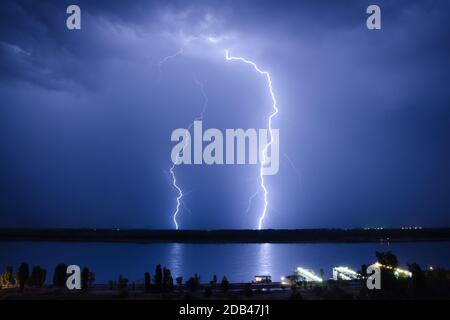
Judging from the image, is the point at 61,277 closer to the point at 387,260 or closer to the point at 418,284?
the point at 387,260

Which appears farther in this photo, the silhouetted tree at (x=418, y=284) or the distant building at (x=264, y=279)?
the distant building at (x=264, y=279)

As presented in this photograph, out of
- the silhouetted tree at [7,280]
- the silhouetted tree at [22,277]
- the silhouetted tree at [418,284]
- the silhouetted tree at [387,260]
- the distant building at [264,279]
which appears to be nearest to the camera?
the silhouetted tree at [418,284]

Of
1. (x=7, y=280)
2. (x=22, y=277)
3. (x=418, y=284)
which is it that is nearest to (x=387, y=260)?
(x=418, y=284)

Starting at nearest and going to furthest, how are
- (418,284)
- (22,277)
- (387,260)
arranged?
(418,284) → (22,277) → (387,260)

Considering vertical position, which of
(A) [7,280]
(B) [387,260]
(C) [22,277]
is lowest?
(A) [7,280]

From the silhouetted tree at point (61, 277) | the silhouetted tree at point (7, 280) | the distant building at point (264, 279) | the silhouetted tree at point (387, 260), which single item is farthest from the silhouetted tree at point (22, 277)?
the silhouetted tree at point (387, 260)

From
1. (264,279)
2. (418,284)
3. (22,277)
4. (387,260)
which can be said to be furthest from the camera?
(264,279)

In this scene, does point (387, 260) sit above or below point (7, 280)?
above

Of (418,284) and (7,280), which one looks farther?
(7,280)

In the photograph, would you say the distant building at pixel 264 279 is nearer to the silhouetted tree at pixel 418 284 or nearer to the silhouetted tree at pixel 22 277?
the silhouetted tree at pixel 418 284
